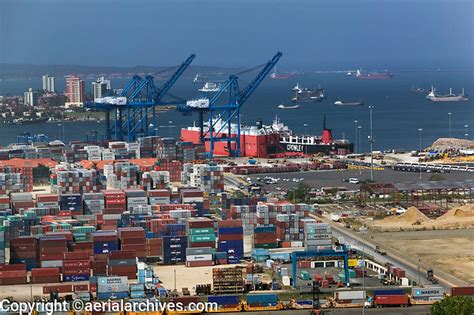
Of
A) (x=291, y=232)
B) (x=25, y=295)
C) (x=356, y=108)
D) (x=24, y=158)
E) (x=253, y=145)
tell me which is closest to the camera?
(x=25, y=295)

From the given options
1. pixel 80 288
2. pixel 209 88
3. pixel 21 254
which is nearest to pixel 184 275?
pixel 80 288

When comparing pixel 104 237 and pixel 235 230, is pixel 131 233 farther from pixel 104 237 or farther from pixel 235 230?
pixel 235 230

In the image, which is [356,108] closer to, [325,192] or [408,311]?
[325,192]

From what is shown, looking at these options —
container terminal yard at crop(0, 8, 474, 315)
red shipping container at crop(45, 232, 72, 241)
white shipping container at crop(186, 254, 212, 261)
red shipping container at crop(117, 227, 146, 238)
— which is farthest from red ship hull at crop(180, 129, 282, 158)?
white shipping container at crop(186, 254, 212, 261)

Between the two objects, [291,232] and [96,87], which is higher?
[96,87]

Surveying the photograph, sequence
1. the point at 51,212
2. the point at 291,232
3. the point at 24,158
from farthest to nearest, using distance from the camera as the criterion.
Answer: the point at 24,158
the point at 51,212
the point at 291,232

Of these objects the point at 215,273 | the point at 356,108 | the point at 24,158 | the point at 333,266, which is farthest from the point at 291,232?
the point at 356,108
